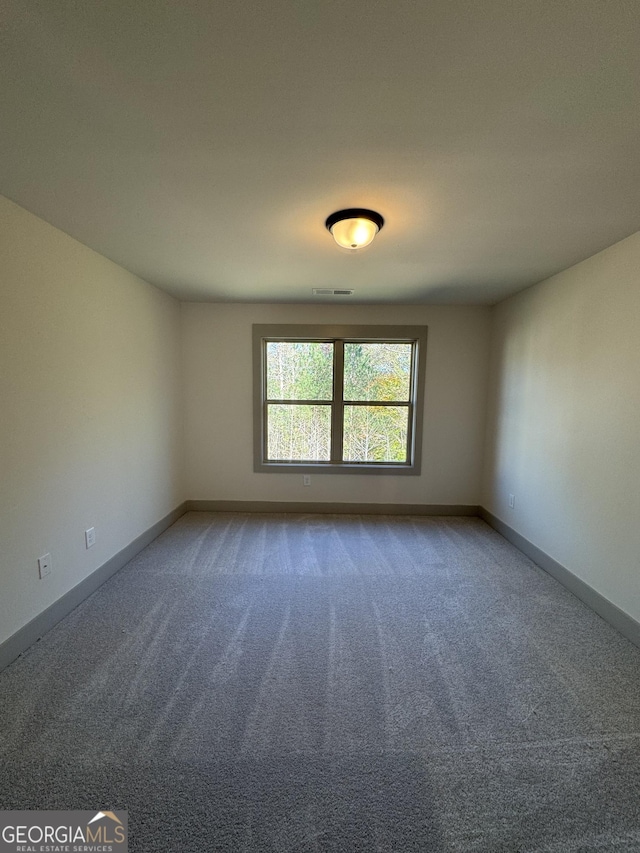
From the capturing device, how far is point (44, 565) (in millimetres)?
1958

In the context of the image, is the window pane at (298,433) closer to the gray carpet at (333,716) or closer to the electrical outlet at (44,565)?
the gray carpet at (333,716)

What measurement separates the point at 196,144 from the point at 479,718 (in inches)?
103

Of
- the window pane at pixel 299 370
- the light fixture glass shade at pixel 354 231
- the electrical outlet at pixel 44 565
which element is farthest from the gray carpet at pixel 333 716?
the light fixture glass shade at pixel 354 231

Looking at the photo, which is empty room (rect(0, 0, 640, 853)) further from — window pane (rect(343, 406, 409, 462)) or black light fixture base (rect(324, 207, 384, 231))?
window pane (rect(343, 406, 409, 462))

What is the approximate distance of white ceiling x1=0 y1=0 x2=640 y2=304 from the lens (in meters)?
0.88

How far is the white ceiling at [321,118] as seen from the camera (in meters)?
0.88

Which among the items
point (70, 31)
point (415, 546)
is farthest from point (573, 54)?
point (415, 546)

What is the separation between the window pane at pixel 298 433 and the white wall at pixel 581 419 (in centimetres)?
190

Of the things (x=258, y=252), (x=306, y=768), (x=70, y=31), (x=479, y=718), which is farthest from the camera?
(x=258, y=252)

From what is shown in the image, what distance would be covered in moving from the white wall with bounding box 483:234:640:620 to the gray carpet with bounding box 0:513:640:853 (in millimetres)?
422

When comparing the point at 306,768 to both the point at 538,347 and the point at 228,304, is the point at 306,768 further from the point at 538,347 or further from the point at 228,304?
the point at 228,304

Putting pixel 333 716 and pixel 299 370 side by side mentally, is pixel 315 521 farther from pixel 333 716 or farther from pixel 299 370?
pixel 333 716

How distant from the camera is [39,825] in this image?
1.08m

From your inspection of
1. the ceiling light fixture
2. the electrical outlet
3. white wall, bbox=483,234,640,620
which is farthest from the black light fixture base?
the electrical outlet
